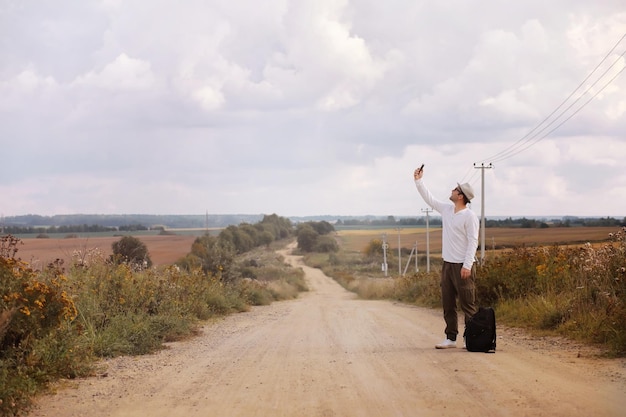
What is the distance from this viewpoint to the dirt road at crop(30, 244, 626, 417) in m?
7.11

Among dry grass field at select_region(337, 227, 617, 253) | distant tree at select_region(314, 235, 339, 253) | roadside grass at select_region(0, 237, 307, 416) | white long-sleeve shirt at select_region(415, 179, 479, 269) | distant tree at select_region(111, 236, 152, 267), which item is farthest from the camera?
distant tree at select_region(314, 235, 339, 253)

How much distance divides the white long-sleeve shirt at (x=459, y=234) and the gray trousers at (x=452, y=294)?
0.17m

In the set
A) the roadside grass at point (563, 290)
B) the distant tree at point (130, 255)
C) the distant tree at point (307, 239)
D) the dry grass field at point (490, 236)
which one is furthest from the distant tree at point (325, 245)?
the roadside grass at point (563, 290)

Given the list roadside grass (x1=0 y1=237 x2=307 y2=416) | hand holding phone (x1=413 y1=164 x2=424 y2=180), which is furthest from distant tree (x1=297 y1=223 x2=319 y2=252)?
hand holding phone (x1=413 y1=164 x2=424 y2=180)

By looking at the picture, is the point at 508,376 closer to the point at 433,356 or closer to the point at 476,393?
the point at 476,393

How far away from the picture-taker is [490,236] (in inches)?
1720

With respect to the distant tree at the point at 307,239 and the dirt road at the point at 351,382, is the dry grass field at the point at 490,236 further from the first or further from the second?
the dirt road at the point at 351,382

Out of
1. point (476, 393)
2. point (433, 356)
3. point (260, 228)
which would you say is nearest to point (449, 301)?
point (433, 356)

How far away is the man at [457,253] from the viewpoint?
10.8 m

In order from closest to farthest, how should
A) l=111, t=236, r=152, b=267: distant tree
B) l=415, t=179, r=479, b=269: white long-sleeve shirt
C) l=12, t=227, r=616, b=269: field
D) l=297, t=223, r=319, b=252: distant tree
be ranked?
l=415, t=179, r=479, b=269: white long-sleeve shirt → l=12, t=227, r=616, b=269: field → l=111, t=236, r=152, b=267: distant tree → l=297, t=223, r=319, b=252: distant tree

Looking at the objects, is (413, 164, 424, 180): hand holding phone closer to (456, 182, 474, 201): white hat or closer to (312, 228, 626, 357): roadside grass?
(456, 182, 474, 201): white hat

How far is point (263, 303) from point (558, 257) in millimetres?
14484

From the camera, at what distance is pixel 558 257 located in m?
16.9

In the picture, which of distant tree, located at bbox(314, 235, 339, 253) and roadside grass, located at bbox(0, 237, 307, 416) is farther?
distant tree, located at bbox(314, 235, 339, 253)
